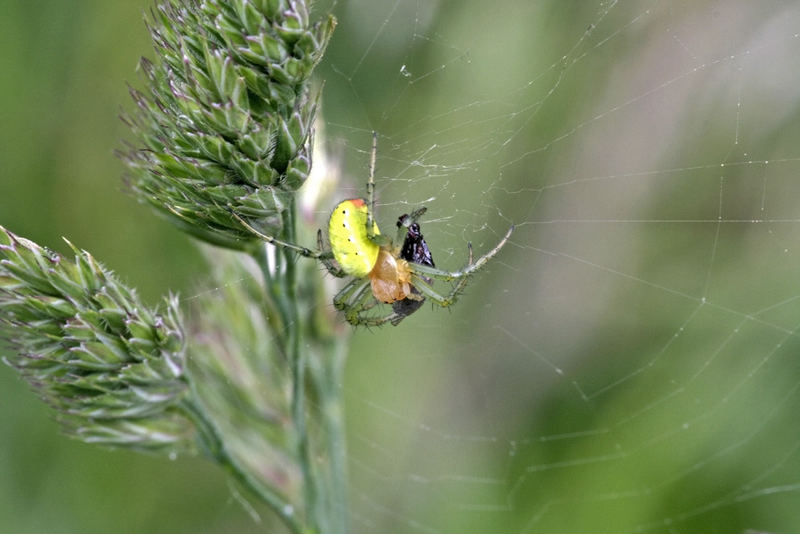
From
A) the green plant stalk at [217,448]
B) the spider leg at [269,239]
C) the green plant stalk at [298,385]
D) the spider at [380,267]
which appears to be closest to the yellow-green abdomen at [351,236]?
the spider at [380,267]

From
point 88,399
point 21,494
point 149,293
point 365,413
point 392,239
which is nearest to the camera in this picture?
point 88,399

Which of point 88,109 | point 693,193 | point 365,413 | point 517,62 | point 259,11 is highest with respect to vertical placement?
point 88,109

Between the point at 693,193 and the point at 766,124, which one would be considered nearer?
the point at 766,124

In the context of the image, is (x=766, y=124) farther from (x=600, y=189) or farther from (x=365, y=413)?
(x=365, y=413)

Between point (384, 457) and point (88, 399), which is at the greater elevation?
point (88, 399)

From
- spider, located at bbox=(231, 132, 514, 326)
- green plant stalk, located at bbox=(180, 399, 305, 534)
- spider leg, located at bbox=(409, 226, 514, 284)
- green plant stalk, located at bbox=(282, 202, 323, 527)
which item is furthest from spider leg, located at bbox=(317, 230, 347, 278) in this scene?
green plant stalk, located at bbox=(180, 399, 305, 534)

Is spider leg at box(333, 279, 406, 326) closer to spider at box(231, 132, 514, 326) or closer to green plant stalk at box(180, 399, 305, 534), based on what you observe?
spider at box(231, 132, 514, 326)

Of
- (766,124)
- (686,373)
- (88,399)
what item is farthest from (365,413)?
(766,124)

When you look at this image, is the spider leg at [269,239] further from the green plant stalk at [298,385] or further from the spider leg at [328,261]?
the spider leg at [328,261]
